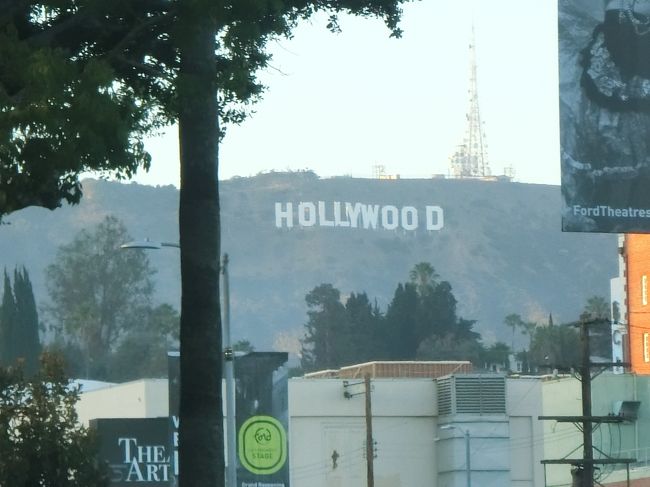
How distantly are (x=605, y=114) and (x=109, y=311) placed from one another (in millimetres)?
133990

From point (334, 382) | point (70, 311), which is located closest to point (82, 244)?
point (70, 311)

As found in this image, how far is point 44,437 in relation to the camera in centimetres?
1894

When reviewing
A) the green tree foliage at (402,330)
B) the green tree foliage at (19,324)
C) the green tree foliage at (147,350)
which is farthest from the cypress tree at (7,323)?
the green tree foliage at (402,330)

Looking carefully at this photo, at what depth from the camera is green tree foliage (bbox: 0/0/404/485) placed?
1239 cm

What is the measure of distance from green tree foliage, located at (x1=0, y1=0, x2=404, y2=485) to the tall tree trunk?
0.01 m

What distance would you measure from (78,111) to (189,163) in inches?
148

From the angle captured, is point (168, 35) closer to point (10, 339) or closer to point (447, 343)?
point (10, 339)

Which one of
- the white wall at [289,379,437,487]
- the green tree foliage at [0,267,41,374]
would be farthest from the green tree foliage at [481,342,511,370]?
the white wall at [289,379,437,487]

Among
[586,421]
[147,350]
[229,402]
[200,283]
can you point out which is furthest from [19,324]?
[200,283]

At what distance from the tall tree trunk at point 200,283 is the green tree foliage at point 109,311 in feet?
447

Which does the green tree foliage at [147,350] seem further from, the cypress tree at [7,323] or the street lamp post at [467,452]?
the street lamp post at [467,452]

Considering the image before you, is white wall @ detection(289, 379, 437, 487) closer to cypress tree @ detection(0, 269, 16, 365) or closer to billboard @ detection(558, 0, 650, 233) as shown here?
billboard @ detection(558, 0, 650, 233)

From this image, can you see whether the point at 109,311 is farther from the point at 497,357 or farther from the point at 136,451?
the point at 136,451

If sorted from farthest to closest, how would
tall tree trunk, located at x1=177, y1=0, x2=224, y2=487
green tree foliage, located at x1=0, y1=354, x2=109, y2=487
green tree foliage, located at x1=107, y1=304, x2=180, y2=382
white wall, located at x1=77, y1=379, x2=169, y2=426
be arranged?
green tree foliage, located at x1=107, y1=304, x2=180, y2=382
white wall, located at x1=77, y1=379, x2=169, y2=426
green tree foliage, located at x1=0, y1=354, x2=109, y2=487
tall tree trunk, located at x1=177, y1=0, x2=224, y2=487
